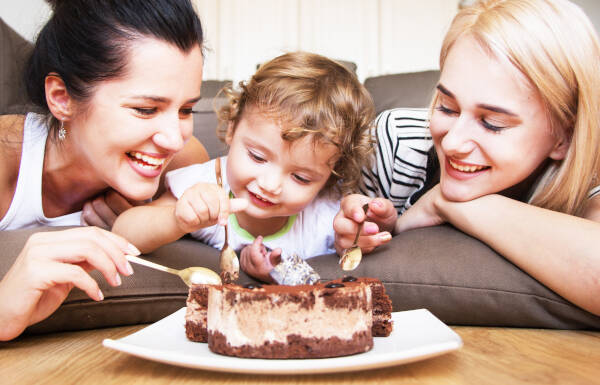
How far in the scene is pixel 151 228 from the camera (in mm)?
1153

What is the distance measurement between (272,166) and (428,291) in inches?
18.6

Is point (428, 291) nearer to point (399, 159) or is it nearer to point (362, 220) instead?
point (362, 220)

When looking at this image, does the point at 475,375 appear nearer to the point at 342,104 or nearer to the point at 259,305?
the point at 259,305

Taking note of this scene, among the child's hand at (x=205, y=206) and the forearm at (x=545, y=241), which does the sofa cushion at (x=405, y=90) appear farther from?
the child's hand at (x=205, y=206)

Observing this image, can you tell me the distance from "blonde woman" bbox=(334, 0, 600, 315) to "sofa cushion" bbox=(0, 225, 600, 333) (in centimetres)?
4

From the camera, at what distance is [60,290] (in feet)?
3.00

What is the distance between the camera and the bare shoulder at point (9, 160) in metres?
1.34

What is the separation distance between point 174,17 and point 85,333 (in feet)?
2.30

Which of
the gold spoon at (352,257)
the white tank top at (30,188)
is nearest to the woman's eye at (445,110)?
the gold spoon at (352,257)

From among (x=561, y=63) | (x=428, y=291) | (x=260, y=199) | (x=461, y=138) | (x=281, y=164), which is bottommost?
(x=428, y=291)

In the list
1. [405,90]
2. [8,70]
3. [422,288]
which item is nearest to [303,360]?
[422,288]

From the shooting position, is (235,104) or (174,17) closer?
(174,17)

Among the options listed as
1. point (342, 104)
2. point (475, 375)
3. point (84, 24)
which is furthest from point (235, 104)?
point (475, 375)

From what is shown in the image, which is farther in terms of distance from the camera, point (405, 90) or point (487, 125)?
point (405, 90)
